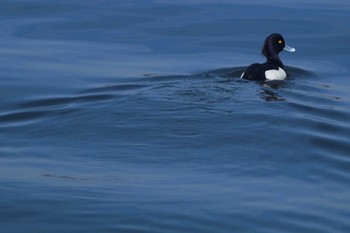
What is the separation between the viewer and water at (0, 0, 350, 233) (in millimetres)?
9867

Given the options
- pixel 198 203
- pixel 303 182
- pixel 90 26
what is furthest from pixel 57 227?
pixel 90 26

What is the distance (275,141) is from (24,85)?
4.55m

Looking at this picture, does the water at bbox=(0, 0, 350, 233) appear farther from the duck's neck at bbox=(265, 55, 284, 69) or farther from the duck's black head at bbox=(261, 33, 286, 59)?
the duck's black head at bbox=(261, 33, 286, 59)

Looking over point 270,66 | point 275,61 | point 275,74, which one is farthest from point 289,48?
point 275,74

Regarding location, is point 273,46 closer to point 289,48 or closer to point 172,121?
point 289,48

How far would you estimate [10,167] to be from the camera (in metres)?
11.2

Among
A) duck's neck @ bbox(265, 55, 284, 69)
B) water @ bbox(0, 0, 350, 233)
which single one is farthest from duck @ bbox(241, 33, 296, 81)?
water @ bbox(0, 0, 350, 233)

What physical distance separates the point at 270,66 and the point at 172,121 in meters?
3.76

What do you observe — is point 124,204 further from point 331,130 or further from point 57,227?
point 331,130

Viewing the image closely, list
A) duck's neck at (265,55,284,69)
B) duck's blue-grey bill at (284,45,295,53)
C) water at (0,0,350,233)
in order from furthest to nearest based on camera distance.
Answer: duck's blue-grey bill at (284,45,295,53) < duck's neck at (265,55,284,69) < water at (0,0,350,233)

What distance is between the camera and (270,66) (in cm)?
1656

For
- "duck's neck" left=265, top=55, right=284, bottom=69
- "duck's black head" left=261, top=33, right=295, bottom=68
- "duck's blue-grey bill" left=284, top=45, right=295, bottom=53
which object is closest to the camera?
"duck's neck" left=265, top=55, right=284, bottom=69

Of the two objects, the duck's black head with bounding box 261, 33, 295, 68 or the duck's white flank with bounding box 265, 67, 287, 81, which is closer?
the duck's white flank with bounding box 265, 67, 287, 81

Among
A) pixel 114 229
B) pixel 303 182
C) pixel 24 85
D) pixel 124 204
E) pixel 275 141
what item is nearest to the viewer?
pixel 114 229
